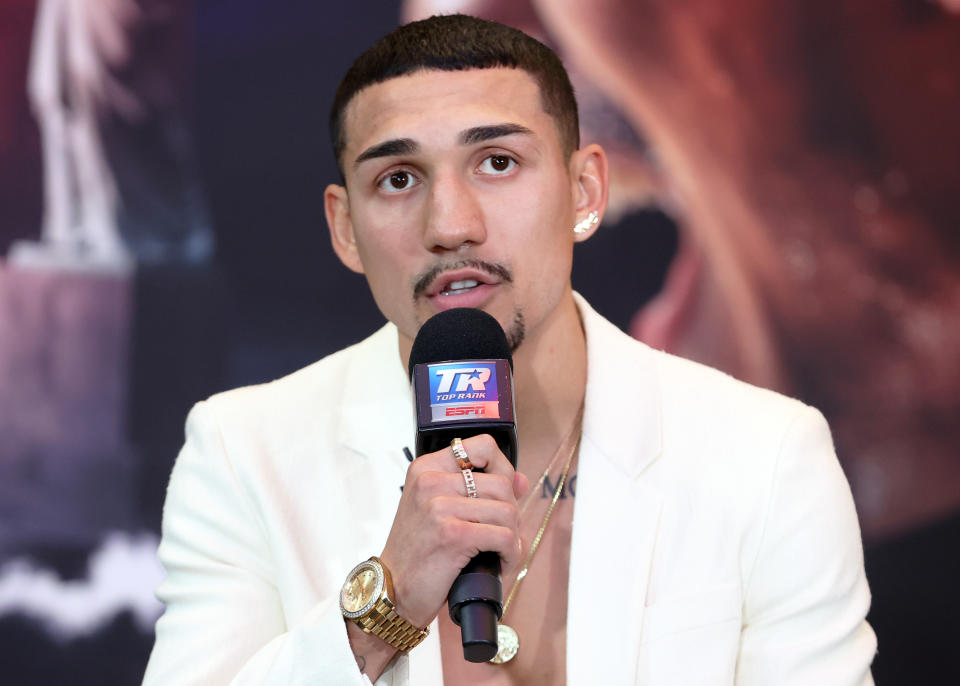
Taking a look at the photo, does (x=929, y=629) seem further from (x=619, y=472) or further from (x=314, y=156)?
(x=314, y=156)

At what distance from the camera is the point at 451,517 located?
1.44 meters

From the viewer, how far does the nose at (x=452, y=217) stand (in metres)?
1.97

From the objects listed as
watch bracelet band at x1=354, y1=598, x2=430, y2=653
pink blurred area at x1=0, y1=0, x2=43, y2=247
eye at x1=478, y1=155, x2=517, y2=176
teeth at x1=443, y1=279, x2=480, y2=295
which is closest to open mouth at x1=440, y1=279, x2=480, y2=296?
teeth at x1=443, y1=279, x2=480, y2=295

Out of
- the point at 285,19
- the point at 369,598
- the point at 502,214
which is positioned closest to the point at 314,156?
the point at 285,19

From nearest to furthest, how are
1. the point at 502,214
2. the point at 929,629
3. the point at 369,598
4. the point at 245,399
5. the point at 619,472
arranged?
the point at 369,598, the point at 502,214, the point at 619,472, the point at 245,399, the point at 929,629

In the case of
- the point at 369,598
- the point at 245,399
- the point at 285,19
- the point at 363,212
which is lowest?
the point at 369,598

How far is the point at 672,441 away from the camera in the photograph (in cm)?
225

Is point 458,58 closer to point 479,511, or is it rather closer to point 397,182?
point 397,182

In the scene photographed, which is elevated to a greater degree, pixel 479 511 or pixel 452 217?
pixel 452 217

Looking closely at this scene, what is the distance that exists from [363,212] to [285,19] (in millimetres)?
1538

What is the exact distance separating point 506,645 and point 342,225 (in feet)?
3.08

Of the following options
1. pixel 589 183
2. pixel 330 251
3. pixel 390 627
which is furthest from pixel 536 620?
pixel 330 251

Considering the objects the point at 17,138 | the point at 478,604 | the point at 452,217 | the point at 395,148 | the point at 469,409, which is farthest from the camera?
the point at 17,138

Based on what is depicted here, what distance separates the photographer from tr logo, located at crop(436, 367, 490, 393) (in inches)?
59.4
